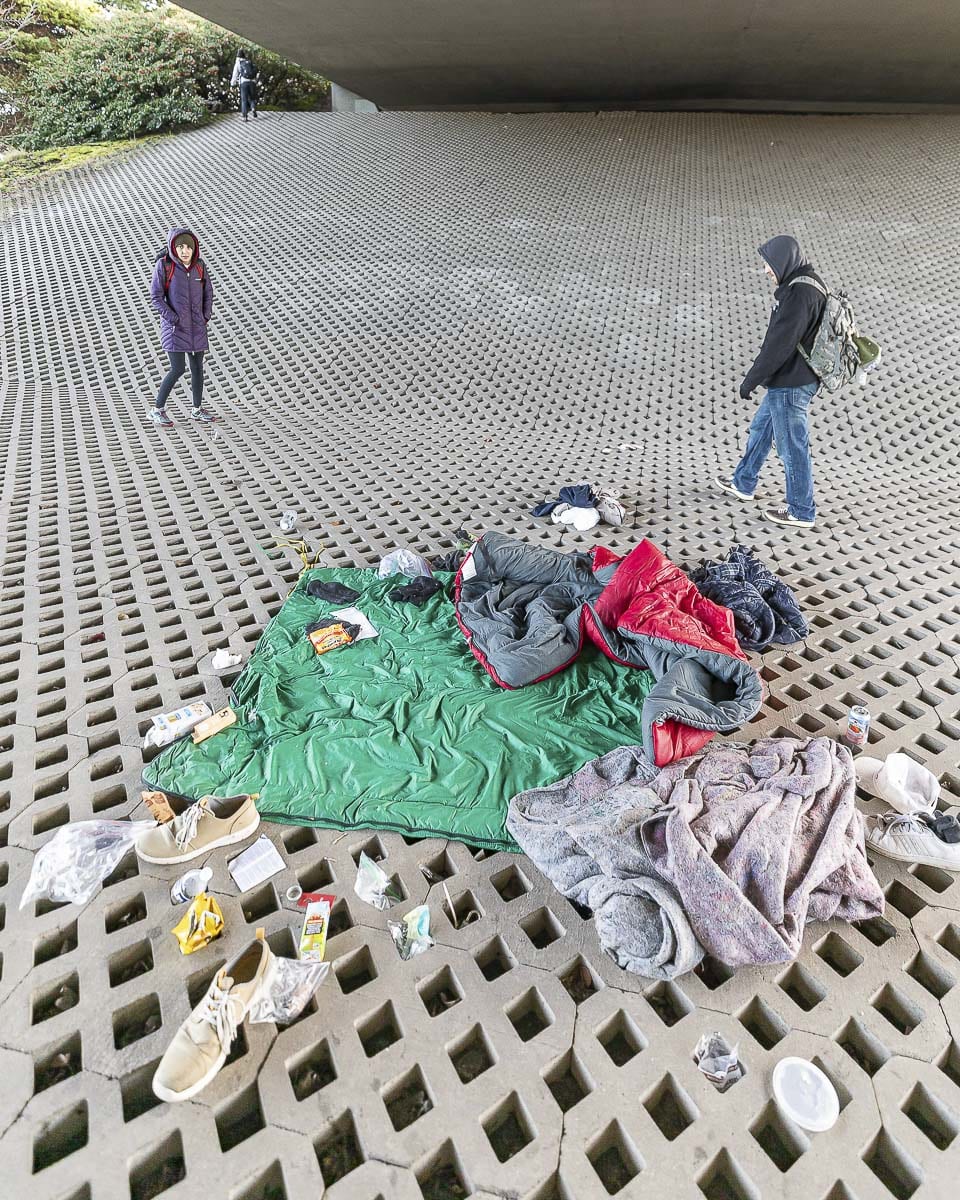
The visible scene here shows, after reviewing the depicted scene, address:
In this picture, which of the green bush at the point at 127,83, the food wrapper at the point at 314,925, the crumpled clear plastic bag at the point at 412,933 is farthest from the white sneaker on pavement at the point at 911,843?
the green bush at the point at 127,83

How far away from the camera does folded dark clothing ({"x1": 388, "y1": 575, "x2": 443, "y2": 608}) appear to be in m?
3.38

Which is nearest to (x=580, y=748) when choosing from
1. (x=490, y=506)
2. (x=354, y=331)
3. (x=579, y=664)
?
(x=579, y=664)

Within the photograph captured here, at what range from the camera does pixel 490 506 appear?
4.46 meters

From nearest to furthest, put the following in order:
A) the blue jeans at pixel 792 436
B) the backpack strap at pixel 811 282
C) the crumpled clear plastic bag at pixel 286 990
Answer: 1. the crumpled clear plastic bag at pixel 286 990
2. the backpack strap at pixel 811 282
3. the blue jeans at pixel 792 436

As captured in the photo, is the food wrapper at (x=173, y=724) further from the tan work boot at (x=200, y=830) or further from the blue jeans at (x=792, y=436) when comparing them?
the blue jeans at (x=792, y=436)

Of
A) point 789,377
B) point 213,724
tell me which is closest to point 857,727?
point 789,377

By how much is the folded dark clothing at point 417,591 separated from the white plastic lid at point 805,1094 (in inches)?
90.0

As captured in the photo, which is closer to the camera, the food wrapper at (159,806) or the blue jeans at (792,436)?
the food wrapper at (159,806)

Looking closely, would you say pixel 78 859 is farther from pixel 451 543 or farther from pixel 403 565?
pixel 451 543

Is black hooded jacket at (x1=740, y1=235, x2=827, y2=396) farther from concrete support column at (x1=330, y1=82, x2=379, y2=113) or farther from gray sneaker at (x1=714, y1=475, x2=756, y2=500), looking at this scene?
concrete support column at (x1=330, y1=82, x2=379, y2=113)

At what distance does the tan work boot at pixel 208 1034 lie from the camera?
1.56 meters

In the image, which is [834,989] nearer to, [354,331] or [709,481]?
[709,481]

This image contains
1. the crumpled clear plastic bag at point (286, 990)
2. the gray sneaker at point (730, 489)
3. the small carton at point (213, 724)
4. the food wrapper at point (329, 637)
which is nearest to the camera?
the crumpled clear plastic bag at point (286, 990)

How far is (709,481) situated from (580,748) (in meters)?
3.01
